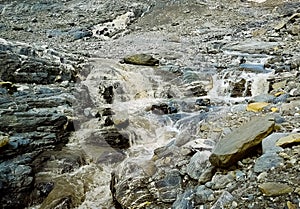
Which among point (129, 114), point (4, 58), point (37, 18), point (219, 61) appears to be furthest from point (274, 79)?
point (37, 18)

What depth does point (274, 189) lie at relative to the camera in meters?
2.47

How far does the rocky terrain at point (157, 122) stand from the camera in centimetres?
305

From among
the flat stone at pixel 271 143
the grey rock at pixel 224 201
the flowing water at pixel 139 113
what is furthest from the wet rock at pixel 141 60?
the grey rock at pixel 224 201

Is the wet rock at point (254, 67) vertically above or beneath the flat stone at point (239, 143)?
beneath

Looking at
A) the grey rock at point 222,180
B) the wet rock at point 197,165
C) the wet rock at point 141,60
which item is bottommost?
the wet rock at point 141,60

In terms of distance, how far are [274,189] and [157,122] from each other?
3523 millimetres

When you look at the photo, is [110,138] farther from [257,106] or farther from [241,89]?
[241,89]

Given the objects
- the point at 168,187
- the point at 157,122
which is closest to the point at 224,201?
the point at 168,187

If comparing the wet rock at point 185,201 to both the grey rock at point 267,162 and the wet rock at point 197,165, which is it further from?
the grey rock at point 267,162

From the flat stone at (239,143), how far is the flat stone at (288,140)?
201 mm

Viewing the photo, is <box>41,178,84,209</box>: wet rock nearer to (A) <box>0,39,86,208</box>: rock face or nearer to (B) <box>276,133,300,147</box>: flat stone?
(A) <box>0,39,86,208</box>: rock face

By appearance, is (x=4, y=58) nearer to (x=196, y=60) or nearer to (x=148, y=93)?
(x=148, y=93)

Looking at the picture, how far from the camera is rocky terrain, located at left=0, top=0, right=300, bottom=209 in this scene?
305cm

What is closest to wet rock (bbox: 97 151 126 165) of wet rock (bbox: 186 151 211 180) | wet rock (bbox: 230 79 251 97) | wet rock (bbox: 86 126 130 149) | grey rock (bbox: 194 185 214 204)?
wet rock (bbox: 86 126 130 149)
